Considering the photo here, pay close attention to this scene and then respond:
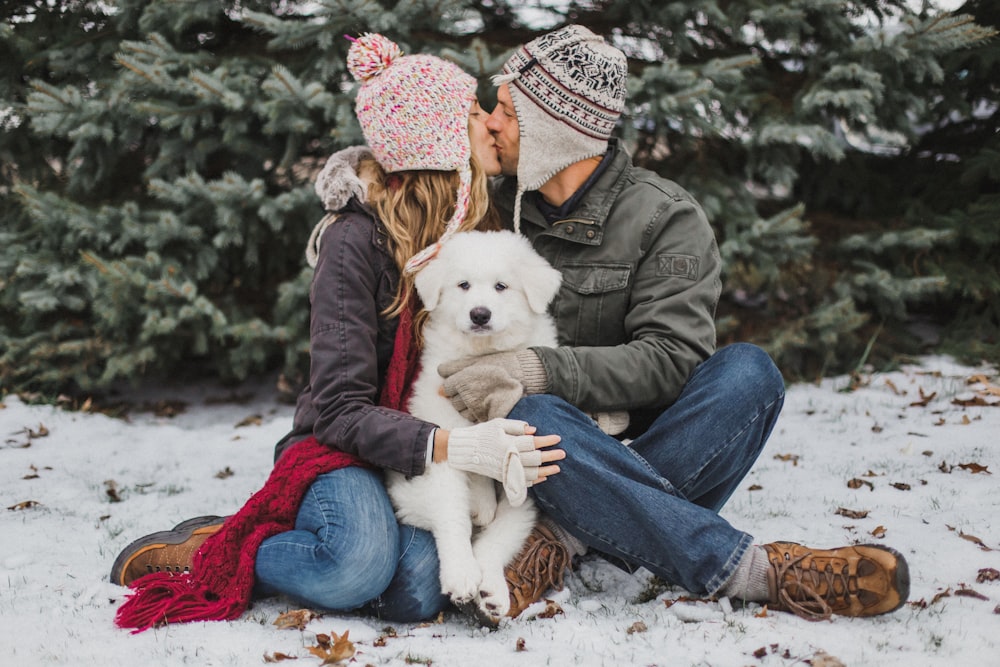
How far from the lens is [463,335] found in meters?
2.73

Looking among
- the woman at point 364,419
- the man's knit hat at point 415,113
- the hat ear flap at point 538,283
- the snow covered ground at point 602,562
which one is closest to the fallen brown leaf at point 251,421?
the snow covered ground at point 602,562

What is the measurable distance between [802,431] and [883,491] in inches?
36.2

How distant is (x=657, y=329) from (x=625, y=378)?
0.72ft

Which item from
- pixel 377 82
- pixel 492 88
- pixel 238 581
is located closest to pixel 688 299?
pixel 377 82

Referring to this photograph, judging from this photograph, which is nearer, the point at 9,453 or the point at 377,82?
the point at 377,82

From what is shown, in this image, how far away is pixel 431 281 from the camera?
8.78 feet

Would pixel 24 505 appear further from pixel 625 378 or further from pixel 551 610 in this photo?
pixel 625 378

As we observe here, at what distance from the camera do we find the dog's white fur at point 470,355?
7.61 feet

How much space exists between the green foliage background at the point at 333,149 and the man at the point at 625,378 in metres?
1.27

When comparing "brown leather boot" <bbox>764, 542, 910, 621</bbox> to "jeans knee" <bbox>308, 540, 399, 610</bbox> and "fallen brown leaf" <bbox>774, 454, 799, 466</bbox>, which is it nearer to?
"jeans knee" <bbox>308, 540, 399, 610</bbox>

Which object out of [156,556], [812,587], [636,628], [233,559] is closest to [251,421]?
[156,556]

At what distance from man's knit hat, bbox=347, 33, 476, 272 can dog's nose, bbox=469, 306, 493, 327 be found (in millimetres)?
255

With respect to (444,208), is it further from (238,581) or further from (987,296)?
(987,296)

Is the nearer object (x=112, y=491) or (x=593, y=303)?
(x=593, y=303)
